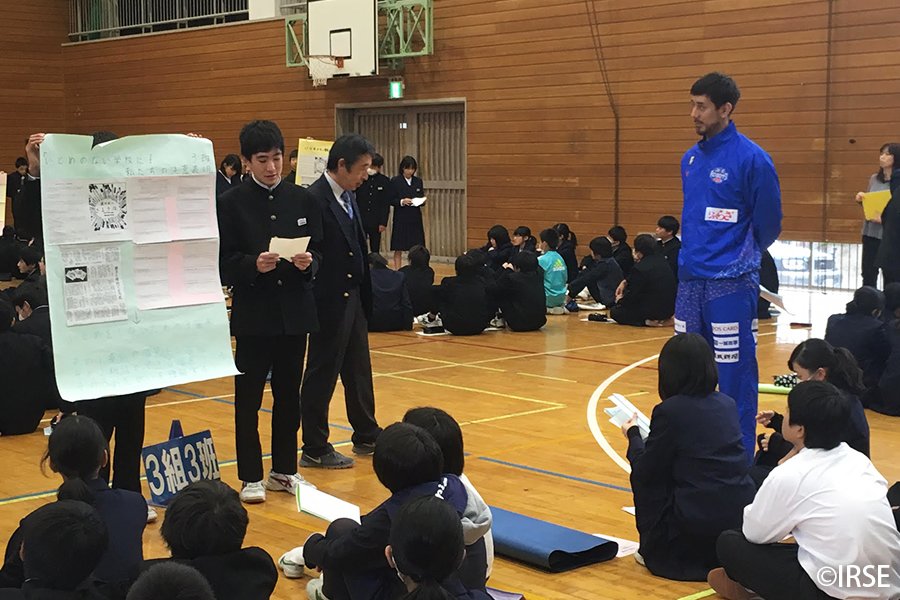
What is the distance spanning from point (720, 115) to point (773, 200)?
1.60ft

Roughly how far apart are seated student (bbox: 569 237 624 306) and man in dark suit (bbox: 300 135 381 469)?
7.49 meters

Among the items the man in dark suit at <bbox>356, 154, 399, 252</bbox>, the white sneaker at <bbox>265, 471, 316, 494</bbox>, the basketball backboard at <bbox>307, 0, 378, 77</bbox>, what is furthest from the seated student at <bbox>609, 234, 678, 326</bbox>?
the basketball backboard at <bbox>307, 0, 378, 77</bbox>

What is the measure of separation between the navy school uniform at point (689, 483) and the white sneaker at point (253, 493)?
75.8 inches

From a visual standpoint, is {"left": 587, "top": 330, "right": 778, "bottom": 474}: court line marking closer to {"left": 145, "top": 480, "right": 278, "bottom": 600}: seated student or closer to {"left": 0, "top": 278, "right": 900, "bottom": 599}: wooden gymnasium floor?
{"left": 0, "top": 278, "right": 900, "bottom": 599}: wooden gymnasium floor

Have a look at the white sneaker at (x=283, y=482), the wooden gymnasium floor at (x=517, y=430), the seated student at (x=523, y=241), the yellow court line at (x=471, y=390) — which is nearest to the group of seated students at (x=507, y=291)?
the wooden gymnasium floor at (x=517, y=430)

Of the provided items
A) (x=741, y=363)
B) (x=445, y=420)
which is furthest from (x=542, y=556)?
(x=741, y=363)

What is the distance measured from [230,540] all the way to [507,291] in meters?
8.72

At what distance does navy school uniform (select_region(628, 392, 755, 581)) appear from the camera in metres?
4.45

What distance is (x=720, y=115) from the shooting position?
222 inches

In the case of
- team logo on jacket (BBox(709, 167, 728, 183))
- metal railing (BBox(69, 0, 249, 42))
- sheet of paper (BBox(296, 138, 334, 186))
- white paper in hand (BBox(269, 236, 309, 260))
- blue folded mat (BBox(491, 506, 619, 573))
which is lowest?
blue folded mat (BBox(491, 506, 619, 573))

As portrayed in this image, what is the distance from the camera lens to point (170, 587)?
8.27ft

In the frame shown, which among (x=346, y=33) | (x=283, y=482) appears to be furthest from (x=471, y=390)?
(x=346, y=33)

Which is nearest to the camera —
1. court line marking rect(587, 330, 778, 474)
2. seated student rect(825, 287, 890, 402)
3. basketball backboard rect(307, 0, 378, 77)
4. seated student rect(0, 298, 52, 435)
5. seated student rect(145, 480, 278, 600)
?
seated student rect(145, 480, 278, 600)

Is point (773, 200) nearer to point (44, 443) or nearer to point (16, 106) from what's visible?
point (44, 443)
